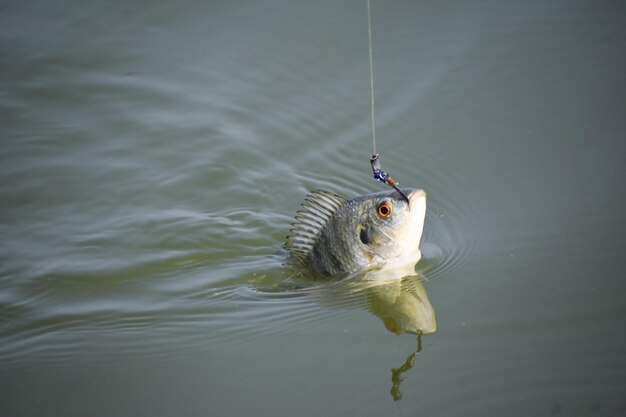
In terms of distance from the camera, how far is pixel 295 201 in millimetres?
5910

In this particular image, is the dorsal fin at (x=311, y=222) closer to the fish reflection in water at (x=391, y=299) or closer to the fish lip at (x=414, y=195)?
the fish reflection in water at (x=391, y=299)

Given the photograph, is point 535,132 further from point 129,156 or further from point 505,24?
point 129,156

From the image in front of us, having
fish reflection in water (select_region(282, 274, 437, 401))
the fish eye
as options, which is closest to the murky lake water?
fish reflection in water (select_region(282, 274, 437, 401))

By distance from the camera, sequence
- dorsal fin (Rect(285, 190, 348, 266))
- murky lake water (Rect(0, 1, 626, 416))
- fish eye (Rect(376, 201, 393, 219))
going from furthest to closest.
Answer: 1. dorsal fin (Rect(285, 190, 348, 266))
2. fish eye (Rect(376, 201, 393, 219))
3. murky lake water (Rect(0, 1, 626, 416))

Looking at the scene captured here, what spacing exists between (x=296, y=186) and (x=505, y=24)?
2725mm

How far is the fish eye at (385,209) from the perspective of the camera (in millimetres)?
4469

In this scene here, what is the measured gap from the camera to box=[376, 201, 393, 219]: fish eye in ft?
14.7

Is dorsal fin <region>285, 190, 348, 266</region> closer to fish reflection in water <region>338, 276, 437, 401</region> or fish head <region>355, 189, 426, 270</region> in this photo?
fish head <region>355, 189, 426, 270</region>

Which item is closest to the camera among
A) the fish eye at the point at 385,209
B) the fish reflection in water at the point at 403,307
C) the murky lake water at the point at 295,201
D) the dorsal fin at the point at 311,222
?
the murky lake water at the point at 295,201

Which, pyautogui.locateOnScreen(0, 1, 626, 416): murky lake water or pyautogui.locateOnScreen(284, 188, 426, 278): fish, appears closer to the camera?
pyautogui.locateOnScreen(0, 1, 626, 416): murky lake water

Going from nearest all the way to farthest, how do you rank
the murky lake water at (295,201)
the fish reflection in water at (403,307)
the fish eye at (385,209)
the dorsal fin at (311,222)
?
1. the murky lake water at (295,201)
2. the fish reflection in water at (403,307)
3. the fish eye at (385,209)
4. the dorsal fin at (311,222)

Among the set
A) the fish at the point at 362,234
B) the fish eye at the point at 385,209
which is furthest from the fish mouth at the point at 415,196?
the fish eye at the point at 385,209

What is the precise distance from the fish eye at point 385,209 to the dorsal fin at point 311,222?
30 cm

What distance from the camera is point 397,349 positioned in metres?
4.04
